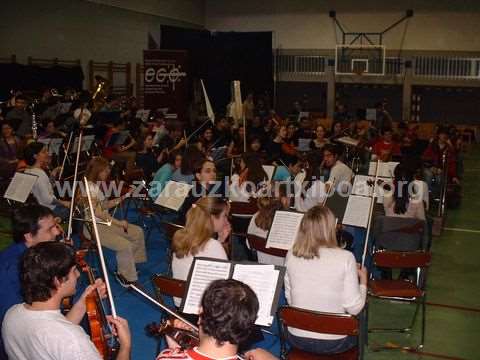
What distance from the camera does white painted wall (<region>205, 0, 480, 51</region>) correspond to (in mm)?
20141

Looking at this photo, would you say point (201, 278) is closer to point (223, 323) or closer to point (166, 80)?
point (223, 323)

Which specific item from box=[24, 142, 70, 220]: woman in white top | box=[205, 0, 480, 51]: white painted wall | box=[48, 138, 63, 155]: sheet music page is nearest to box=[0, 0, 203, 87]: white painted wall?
box=[205, 0, 480, 51]: white painted wall

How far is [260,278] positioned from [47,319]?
57.5 inches

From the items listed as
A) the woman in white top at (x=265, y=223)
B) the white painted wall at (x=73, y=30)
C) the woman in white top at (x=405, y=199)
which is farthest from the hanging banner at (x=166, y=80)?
the woman in white top at (x=265, y=223)

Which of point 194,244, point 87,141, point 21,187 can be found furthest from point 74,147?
point 194,244

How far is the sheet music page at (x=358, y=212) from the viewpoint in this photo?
6.07m

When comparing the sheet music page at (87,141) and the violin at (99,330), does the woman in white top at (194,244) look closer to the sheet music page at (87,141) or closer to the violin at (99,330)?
the violin at (99,330)

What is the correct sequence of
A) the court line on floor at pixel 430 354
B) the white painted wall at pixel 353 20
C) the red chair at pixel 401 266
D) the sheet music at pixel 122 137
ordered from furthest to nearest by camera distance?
the white painted wall at pixel 353 20 → the sheet music at pixel 122 137 → the red chair at pixel 401 266 → the court line on floor at pixel 430 354

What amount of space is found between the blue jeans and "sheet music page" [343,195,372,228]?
82.5 inches

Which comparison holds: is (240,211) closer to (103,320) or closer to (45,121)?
(103,320)

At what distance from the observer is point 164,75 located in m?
15.0

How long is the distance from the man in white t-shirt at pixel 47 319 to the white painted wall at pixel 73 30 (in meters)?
13.3

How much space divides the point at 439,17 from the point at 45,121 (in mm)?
13788

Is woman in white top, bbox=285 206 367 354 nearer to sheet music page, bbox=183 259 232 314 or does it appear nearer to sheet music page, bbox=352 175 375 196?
sheet music page, bbox=183 259 232 314
